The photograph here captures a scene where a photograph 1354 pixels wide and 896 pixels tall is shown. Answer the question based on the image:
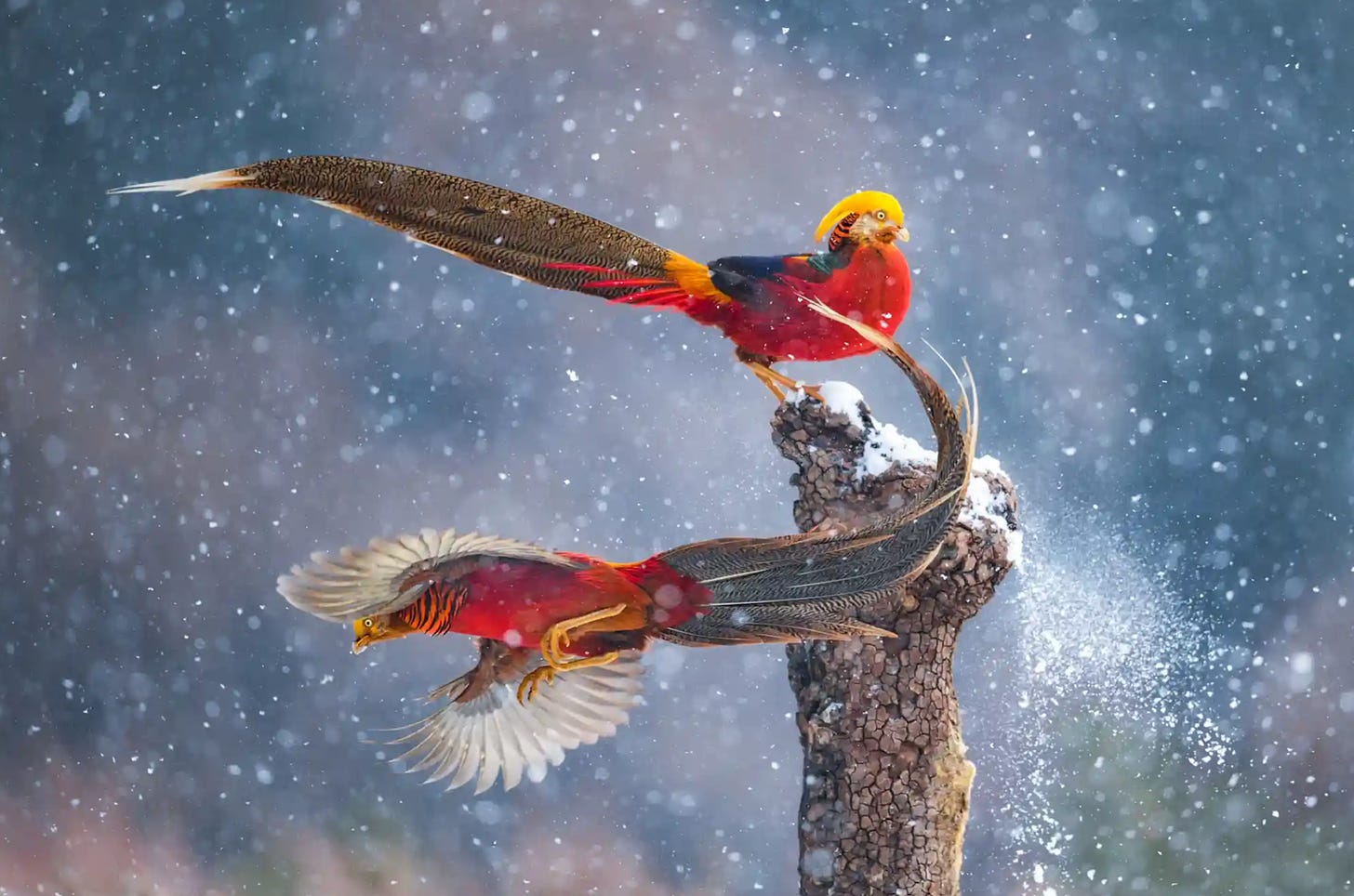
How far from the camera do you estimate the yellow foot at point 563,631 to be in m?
1.42

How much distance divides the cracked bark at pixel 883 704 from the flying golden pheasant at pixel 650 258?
0.14 metres

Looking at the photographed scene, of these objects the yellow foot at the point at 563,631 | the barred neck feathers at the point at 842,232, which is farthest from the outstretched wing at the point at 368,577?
the barred neck feathers at the point at 842,232

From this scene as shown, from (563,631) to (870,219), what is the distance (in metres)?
0.64

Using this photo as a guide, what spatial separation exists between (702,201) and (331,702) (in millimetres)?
1280

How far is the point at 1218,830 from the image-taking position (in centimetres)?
246

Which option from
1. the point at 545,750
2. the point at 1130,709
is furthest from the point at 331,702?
the point at 1130,709

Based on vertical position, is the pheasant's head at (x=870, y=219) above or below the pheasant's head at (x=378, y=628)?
above

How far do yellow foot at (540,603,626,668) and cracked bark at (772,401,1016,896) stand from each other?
347mm

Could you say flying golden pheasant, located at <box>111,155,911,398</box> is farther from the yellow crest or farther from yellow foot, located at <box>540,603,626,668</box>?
yellow foot, located at <box>540,603,626,668</box>

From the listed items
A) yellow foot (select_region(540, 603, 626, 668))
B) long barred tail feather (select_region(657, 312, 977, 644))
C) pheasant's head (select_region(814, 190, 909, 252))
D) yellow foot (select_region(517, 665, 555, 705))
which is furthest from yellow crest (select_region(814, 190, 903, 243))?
yellow foot (select_region(517, 665, 555, 705))

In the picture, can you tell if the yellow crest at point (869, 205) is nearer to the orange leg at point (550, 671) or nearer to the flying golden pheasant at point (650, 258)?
the flying golden pheasant at point (650, 258)

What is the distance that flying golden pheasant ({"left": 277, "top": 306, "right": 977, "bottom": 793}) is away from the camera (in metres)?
1.37

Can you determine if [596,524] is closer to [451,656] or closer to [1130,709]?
[451,656]

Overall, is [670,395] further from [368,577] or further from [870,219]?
[368,577]
